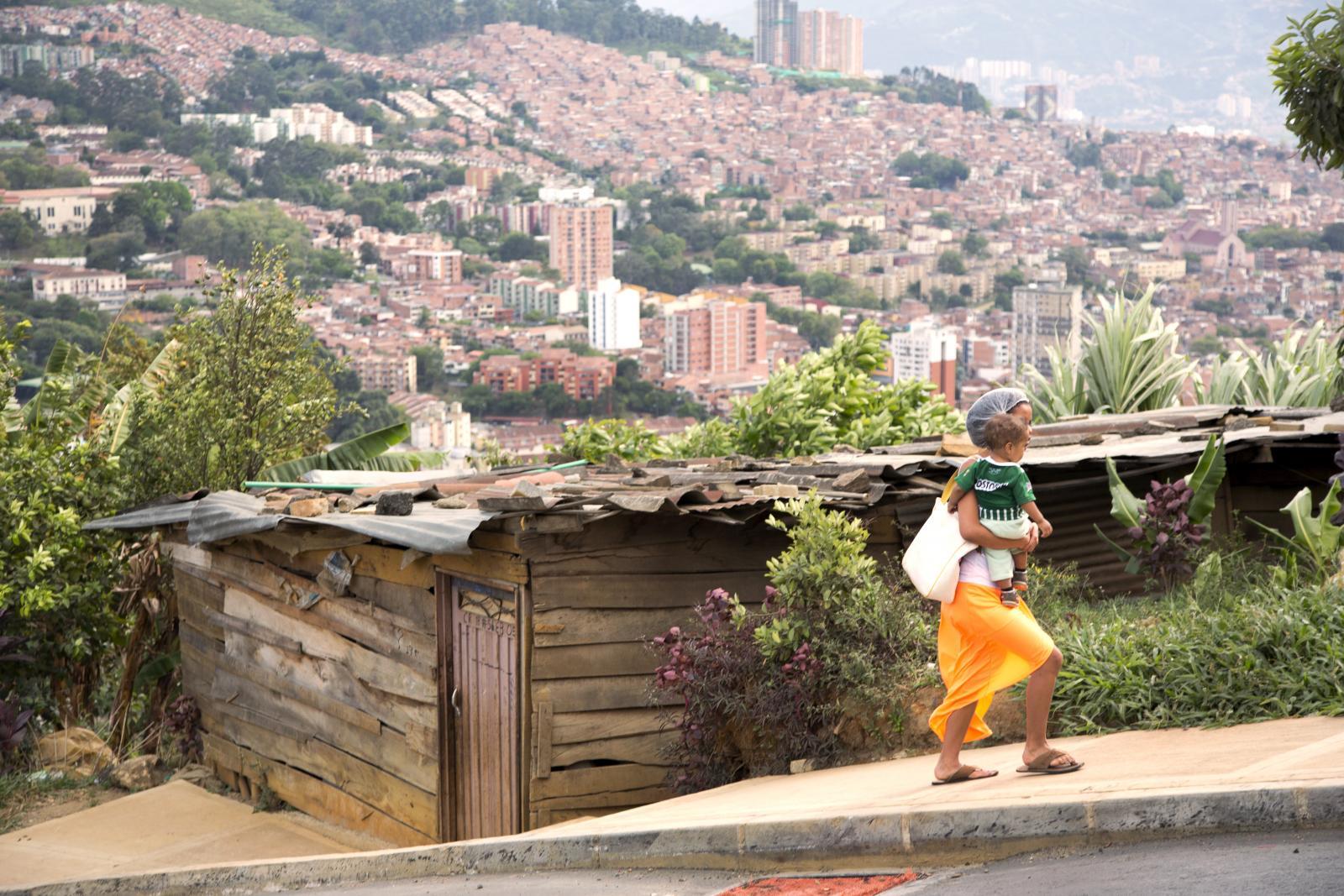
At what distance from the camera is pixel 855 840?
4688 millimetres

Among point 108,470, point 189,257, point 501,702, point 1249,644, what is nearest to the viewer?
point 1249,644

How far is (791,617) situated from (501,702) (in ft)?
7.37

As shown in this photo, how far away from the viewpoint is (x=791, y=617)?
6.36 m

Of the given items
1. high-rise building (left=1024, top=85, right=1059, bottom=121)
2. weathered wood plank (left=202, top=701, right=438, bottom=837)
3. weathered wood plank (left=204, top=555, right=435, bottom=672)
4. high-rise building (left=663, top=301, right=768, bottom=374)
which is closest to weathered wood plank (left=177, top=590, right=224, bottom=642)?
weathered wood plank (left=204, top=555, right=435, bottom=672)

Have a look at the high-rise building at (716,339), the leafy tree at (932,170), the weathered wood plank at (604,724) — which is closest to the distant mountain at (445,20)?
the leafy tree at (932,170)

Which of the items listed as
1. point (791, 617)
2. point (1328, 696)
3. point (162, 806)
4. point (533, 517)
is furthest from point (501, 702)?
point (1328, 696)

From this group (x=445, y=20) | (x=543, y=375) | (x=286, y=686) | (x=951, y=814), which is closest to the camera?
(x=951, y=814)

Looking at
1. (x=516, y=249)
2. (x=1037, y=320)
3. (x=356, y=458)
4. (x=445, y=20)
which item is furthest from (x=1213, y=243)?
(x=356, y=458)

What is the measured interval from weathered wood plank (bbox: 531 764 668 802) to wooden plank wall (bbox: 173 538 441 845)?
1021 millimetres

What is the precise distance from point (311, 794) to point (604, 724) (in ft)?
10.2

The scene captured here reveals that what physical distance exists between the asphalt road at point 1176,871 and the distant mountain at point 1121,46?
120106 mm

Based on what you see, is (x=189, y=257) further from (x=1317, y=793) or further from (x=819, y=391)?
(x=1317, y=793)

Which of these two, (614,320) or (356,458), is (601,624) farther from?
(614,320)

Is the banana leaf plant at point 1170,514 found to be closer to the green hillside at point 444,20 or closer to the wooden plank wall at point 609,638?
the wooden plank wall at point 609,638
